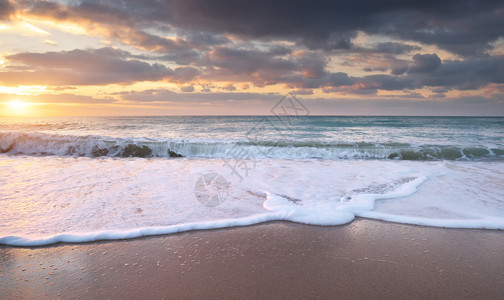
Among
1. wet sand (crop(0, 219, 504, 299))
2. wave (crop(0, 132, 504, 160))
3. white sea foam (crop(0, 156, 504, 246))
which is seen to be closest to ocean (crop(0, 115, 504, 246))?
white sea foam (crop(0, 156, 504, 246))

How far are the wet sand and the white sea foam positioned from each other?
31cm

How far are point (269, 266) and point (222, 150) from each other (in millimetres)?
9006

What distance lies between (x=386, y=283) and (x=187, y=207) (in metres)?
2.80

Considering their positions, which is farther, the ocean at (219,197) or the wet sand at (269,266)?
the ocean at (219,197)

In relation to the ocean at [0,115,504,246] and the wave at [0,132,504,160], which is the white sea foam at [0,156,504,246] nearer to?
the ocean at [0,115,504,246]

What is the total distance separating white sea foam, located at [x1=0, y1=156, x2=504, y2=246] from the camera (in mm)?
3357

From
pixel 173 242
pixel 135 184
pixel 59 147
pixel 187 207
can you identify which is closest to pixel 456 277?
pixel 173 242

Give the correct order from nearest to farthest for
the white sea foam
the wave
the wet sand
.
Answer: the wet sand, the white sea foam, the wave

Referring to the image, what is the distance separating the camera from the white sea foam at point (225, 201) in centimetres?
336

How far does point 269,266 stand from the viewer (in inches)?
94.7

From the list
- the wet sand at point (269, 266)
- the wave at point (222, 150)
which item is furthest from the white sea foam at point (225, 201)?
the wave at point (222, 150)

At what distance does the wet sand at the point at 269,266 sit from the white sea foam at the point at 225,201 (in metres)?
0.31

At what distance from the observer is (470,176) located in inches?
251

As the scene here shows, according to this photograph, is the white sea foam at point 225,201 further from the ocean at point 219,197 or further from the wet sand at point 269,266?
the wet sand at point 269,266
